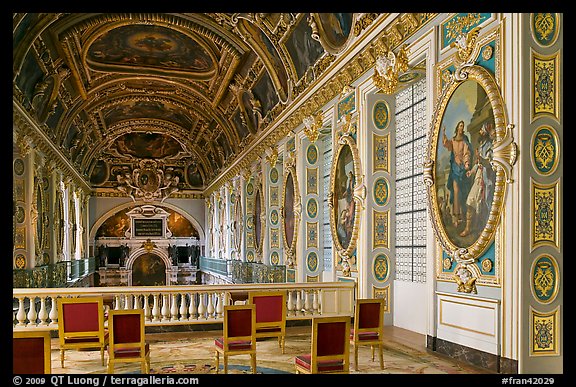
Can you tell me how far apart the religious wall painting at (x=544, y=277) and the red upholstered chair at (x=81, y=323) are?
606 centimetres

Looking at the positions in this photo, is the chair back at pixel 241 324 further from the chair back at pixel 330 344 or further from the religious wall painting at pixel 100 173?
the religious wall painting at pixel 100 173

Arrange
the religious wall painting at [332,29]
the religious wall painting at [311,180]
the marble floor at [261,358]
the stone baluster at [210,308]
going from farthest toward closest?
the religious wall painting at [311,180] → the religious wall painting at [332,29] → the stone baluster at [210,308] → the marble floor at [261,358]

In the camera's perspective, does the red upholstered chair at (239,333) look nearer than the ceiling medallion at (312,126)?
Yes

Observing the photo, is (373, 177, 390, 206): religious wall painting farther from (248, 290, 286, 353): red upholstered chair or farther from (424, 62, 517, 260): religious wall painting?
(248, 290, 286, 353): red upholstered chair

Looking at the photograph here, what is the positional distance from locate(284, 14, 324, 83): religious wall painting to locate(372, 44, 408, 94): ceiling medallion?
3.63 metres

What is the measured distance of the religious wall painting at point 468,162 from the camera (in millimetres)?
7223

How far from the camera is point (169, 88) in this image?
1018 inches

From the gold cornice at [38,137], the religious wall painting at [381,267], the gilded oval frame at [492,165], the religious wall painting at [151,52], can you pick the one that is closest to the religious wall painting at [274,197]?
the religious wall painting at [151,52]

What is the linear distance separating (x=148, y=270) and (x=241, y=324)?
34.1 m

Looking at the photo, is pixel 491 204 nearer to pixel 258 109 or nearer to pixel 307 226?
pixel 307 226

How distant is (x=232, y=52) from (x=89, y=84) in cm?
788

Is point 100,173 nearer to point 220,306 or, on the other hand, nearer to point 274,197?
point 274,197

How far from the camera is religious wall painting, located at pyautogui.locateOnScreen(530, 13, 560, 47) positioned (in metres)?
6.91
